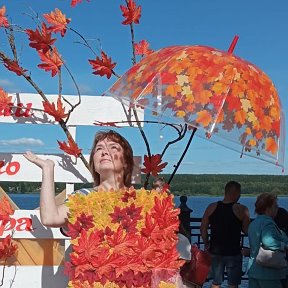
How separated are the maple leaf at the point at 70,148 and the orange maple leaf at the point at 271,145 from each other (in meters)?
1.20

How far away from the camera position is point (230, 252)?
21.0ft

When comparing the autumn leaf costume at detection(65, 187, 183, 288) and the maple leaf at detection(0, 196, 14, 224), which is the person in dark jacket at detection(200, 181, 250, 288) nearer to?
the maple leaf at detection(0, 196, 14, 224)

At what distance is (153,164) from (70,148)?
1.70 ft

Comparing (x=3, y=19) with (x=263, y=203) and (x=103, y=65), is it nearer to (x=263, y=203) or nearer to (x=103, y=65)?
(x=103, y=65)

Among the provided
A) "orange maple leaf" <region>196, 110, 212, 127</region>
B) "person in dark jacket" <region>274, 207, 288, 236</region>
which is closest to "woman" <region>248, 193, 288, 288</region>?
"person in dark jacket" <region>274, 207, 288, 236</region>

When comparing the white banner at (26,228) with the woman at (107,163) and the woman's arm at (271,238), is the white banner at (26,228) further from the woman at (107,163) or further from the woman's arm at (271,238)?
the woman's arm at (271,238)

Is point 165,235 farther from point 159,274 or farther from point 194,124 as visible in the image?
point 194,124

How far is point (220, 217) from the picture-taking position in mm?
6453

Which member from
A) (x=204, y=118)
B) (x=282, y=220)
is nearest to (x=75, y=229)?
(x=204, y=118)

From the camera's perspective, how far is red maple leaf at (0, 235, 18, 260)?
3814 mm

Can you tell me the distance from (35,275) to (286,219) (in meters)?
3.45

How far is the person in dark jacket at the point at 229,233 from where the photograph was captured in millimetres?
6379

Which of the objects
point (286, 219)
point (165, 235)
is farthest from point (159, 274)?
point (286, 219)

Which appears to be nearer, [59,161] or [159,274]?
[159,274]
